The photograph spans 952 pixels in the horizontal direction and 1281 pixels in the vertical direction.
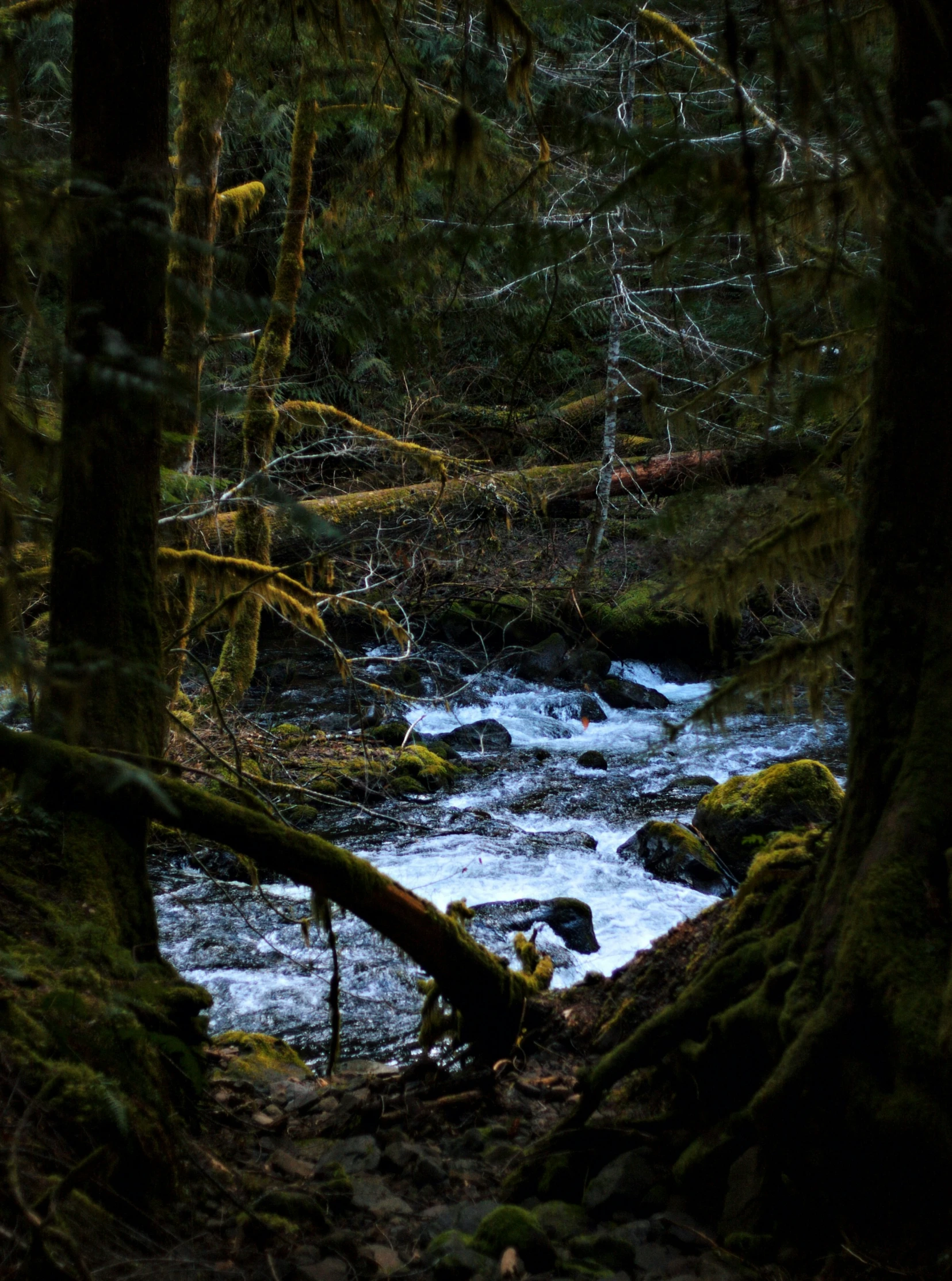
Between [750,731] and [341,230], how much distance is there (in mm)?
10738

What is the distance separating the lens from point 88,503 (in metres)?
3.88

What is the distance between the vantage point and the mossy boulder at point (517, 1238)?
269 cm

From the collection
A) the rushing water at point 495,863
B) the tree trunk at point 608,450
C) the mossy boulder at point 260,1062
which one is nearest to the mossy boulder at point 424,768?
the rushing water at point 495,863

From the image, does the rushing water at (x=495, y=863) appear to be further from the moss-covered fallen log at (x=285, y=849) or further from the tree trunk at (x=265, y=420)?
the tree trunk at (x=265, y=420)

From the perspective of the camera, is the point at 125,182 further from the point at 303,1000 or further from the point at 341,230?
the point at 303,1000

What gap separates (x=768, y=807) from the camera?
26.7 feet

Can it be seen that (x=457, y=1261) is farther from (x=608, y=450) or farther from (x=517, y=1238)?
(x=608, y=450)

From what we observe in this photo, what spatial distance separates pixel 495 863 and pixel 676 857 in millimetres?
1709

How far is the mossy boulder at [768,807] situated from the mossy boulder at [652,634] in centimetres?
714

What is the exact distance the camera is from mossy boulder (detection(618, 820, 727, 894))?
825 centimetres

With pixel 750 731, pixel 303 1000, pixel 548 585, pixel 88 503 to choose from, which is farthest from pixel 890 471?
pixel 750 731

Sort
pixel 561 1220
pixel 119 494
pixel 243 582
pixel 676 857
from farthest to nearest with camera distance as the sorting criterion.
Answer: pixel 676 857
pixel 243 582
pixel 119 494
pixel 561 1220

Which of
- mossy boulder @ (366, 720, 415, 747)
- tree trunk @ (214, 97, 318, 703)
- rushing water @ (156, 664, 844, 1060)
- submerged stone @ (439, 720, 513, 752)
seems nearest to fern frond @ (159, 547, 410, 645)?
rushing water @ (156, 664, 844, 1060)

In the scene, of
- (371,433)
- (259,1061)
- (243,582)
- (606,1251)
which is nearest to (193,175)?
(243,582)
